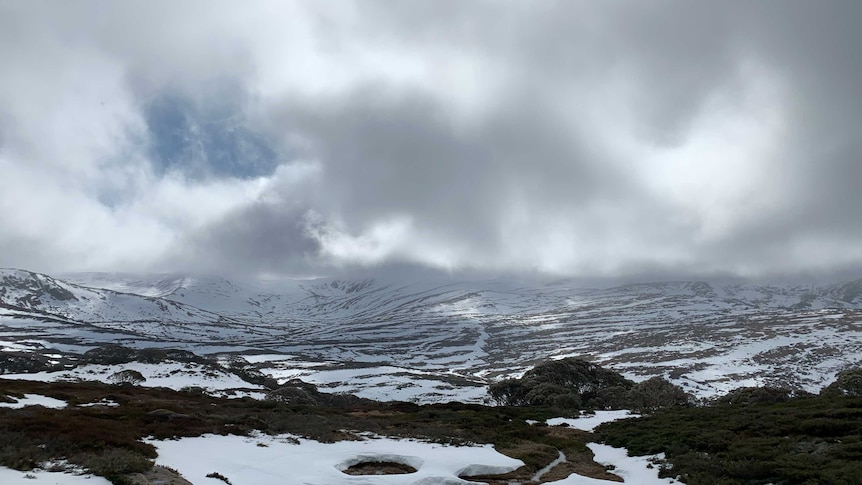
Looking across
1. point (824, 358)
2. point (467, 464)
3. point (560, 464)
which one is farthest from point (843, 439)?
point (824, 358)

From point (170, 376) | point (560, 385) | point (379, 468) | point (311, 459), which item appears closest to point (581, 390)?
point (560, 385)

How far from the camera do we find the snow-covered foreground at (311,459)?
1864 centimetres

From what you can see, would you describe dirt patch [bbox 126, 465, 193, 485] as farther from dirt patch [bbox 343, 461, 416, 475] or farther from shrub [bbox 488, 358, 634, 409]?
shrub [bbox 488, 358, 634, 409]

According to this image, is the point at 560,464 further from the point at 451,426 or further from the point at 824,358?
the point at 824,358

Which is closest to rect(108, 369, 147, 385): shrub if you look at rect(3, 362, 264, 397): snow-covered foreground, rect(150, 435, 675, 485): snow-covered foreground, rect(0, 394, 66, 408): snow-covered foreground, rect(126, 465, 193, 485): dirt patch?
rect(3, 362, 264, 397): snow-covered foreground

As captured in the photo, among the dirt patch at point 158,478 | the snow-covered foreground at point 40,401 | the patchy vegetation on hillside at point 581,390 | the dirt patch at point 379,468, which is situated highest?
the dirt patch at point 158,478

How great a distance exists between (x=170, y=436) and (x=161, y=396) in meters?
33.0

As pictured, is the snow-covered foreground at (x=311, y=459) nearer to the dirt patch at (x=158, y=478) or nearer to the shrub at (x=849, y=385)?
the dirt patch at (x=158, y=478)

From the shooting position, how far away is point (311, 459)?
866 inches

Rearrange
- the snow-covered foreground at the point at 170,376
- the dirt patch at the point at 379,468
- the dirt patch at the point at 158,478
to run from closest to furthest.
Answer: the dirt patch at the point at 158,478, the dirt patch at the point at 379,468, the snow-covered foreground at the point at 170,376

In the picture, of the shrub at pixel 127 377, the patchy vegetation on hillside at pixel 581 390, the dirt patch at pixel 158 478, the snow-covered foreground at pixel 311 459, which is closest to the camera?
the dirt patch at pixel 158 478

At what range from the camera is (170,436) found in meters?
25.7

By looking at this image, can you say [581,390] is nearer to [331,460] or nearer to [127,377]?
[331,460]

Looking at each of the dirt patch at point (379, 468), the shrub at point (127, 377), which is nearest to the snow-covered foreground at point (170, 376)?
the shrub at point (127, 377)
